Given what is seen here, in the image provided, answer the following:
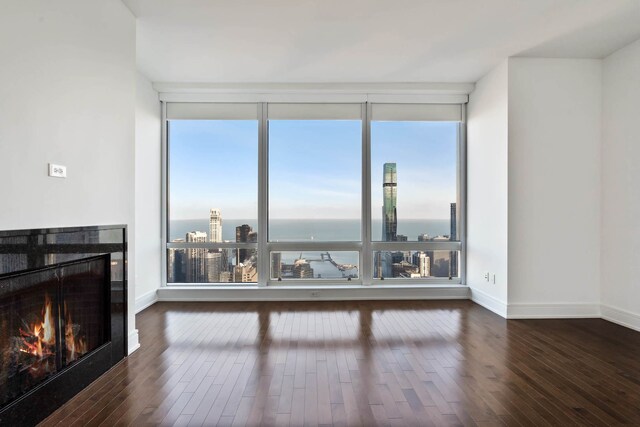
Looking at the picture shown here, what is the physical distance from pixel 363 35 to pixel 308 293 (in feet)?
11.2

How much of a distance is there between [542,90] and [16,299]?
210 inches

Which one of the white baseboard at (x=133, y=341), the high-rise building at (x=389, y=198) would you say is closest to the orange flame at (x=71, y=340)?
the white baseboard at (x=133, y=341)

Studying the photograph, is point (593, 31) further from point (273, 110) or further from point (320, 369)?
point (320, 369)

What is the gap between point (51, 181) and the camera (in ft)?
7.38

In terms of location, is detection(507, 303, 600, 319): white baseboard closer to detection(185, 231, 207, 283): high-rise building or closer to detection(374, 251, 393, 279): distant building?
detection(374, 251, 393, 279): distant building

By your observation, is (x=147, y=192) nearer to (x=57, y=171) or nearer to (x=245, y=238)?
(x=245, y=238)

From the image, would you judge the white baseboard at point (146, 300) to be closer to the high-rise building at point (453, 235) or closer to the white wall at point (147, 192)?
the white wall at point (147, 192)

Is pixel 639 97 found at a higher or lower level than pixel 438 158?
higher

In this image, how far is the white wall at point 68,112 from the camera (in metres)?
1.96

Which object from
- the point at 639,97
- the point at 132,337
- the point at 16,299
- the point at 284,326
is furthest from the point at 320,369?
the point at 639,97

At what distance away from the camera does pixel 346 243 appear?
5297mm

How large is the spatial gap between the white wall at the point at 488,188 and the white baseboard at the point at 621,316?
3.82 ft

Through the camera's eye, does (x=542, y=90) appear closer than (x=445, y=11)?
No

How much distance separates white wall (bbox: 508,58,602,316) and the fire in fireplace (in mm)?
4328
